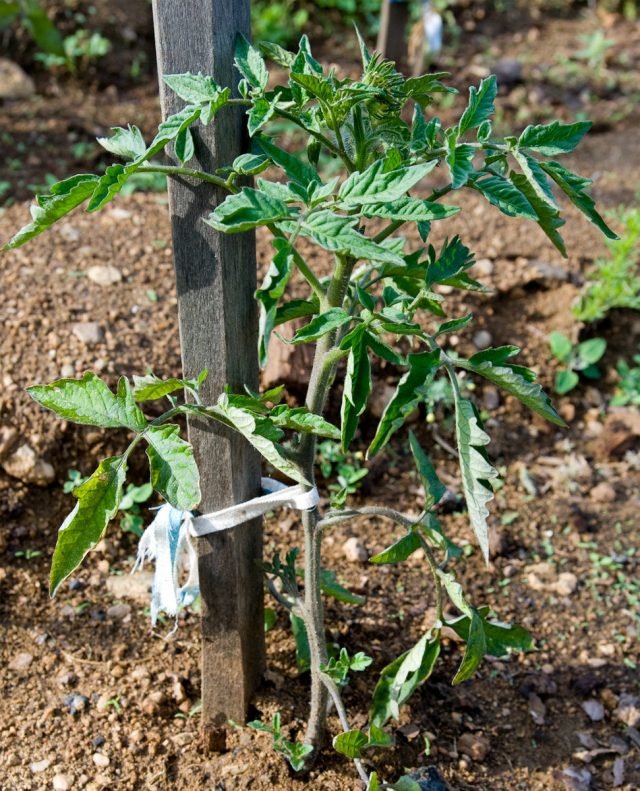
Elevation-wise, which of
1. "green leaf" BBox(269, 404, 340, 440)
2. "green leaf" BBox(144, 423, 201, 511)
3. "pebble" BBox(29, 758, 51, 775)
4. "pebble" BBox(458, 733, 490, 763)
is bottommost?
"pebble" BBox(458, 733, 490, 763)

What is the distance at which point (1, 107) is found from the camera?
456 centimetres

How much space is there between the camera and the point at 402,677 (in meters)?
1.94

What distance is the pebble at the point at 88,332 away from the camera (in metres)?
2.75

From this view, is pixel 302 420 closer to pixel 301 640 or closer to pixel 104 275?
pixel 301 640

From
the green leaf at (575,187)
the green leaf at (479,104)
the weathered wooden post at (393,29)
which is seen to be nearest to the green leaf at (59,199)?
the green leaf at (479,104)

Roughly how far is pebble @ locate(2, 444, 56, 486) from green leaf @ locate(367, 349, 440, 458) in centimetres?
135

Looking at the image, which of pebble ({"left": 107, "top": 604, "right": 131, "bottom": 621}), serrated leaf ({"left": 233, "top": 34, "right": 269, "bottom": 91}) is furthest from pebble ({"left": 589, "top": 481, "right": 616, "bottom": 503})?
serrated leaf ({"left": 233, "top": 34, "right": 269, "bottom": 91})

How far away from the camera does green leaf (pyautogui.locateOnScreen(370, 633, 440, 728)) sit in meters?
1.91

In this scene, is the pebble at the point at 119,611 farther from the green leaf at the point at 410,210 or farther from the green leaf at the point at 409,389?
the green leaf at the point at 410,210

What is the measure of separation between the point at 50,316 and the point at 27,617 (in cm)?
91

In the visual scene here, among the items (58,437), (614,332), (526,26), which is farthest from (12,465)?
(526,26)

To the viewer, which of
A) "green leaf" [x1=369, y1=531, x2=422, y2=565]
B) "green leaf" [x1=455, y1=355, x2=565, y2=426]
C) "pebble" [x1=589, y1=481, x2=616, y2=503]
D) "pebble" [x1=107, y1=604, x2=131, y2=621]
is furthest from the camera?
"pebble" [x1=589, y1=481, x2=616, y2=503]

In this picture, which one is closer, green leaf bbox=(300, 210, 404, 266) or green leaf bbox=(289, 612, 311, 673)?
green leaf bbox=(300, 210, 404, 266)

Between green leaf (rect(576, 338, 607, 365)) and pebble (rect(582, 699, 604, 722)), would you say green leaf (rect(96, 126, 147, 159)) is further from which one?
green leaf (rect(576, 338, 607, 365))
